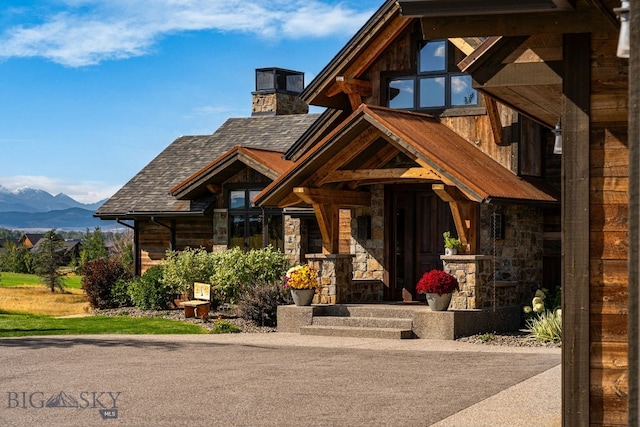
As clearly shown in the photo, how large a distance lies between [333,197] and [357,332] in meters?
3.17

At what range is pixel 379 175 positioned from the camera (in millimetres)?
20000

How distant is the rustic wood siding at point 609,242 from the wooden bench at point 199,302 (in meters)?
16.2

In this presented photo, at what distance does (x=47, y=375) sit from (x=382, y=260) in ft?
34.1

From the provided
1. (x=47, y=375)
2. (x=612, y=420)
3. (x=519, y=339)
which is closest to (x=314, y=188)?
(x=519, y=339)

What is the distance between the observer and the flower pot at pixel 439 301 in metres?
18.7

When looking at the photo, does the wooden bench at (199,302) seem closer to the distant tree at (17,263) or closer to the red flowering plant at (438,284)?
the red flowering plant at (438,284)

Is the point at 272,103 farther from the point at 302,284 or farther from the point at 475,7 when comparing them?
the point at 475,7

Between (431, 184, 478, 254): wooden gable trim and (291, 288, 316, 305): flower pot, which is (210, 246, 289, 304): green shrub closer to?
(291, 288, 316, 305): flower pot

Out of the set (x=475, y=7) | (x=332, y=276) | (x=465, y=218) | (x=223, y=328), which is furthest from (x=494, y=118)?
(x=475, y=7)

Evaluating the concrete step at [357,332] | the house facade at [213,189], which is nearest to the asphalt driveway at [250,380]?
the concrete step at [357,332]

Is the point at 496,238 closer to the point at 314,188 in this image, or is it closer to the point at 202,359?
the point at 314,188

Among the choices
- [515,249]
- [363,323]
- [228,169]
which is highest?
[228,169]

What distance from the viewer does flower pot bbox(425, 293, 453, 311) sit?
736 inches

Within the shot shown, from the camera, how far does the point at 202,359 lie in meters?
15.1
